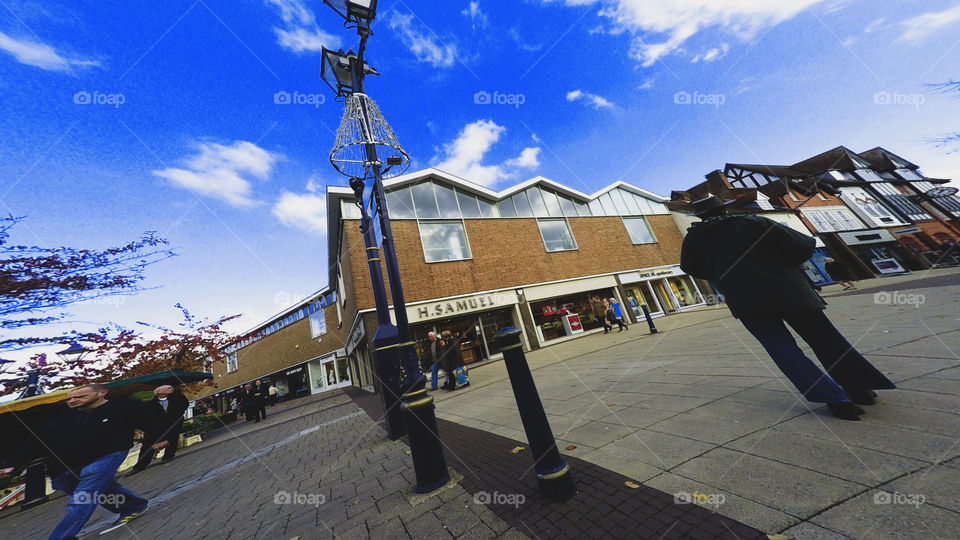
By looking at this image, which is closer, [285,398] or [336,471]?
[336,471]

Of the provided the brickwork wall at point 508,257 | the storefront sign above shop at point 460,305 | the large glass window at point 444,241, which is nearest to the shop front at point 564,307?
the brickwork wall at point 508,257

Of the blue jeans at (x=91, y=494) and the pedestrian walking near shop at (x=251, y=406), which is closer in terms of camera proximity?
the blue jeans at (x=91, y=494)

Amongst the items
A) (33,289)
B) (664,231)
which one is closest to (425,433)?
(33,289)

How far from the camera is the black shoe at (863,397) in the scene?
2342mm

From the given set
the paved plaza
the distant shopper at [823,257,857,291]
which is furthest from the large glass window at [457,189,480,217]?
the distant shopper at [823,257,857,291]

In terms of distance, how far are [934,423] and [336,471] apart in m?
5.16

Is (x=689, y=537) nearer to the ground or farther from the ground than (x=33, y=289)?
nearer to the ground

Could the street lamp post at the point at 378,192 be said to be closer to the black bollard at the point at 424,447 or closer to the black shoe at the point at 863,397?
the black bollard at the point at 424,447

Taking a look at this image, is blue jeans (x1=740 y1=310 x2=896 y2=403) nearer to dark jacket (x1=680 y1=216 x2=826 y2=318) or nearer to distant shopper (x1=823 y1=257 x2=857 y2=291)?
dark jacket (x1=680 y1=216 x2=826 y2=318)

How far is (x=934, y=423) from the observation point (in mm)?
1932

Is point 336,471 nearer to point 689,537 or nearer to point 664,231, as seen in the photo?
point 689,537

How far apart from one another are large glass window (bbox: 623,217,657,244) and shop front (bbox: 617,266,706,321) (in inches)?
83.2

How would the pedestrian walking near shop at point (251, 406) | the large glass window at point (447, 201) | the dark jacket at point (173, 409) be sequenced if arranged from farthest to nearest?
the large glass window at point (447, 201)
the pedestrian walking near shop at point (251, 406)
the dark jacket at point (173, 409)

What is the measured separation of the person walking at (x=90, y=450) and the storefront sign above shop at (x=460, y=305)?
871 centimetres
